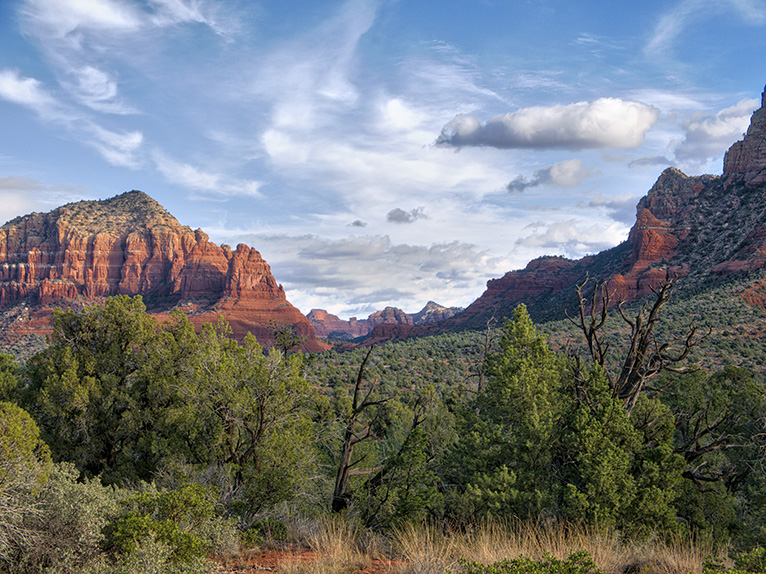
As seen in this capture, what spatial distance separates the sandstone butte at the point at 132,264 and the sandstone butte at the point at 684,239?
50.0m

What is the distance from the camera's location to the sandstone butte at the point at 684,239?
77.2 m

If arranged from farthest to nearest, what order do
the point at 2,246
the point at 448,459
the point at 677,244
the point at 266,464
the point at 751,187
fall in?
the point at 2,246 < the point at 677,244 < the point at 751,187 < the point at 448,459 < the point at 266,464

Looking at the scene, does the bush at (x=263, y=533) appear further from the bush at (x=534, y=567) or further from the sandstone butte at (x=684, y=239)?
the sandstone butte at (x=684, y=239)

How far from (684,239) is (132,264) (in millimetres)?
154165

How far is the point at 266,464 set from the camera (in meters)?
12.7

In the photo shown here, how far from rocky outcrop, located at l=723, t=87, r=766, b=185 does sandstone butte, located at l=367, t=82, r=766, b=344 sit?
16 cm

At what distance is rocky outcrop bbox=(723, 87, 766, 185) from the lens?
9425cm

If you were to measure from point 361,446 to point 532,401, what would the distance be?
1210cm

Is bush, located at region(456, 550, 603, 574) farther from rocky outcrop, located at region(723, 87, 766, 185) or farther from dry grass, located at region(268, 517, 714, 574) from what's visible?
rocky outcrop, located at region(723, 87, 766, 185)

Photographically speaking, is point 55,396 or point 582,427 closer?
point 582,427

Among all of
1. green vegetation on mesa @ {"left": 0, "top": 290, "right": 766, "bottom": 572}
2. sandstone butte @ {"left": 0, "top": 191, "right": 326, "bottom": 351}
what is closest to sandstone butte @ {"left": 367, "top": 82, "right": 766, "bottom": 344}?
sandstone butte @ {"left": 0, "top": 191, "right": 326, "bottom": 351}

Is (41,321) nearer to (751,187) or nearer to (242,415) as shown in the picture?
(242,415)

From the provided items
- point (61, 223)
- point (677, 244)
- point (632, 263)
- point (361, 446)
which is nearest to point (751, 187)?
point (677, 244)

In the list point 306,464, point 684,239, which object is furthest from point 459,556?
point 684,239
